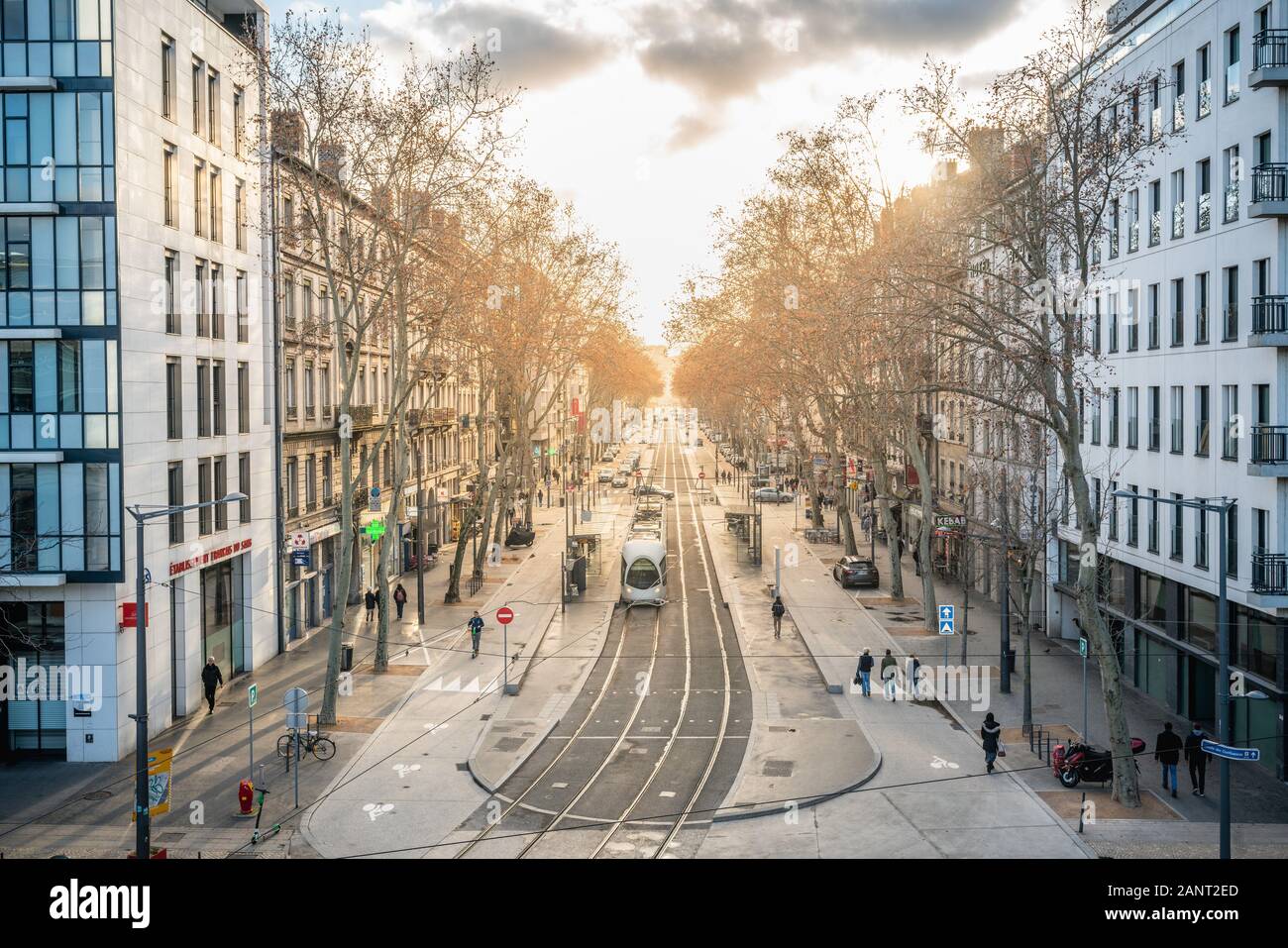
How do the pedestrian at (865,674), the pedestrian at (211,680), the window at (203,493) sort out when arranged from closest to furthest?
the pedestrian at (211,680), the window at (203,493), the pedestrian at (865,674)

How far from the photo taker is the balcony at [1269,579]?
25.4 meters

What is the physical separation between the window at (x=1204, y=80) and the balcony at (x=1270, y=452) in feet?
29.2

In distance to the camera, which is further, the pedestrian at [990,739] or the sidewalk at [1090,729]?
the pedestrian at [990,739]

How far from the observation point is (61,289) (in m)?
27.6

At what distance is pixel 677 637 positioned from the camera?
44406mm

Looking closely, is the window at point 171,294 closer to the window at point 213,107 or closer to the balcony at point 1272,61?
the window at point 213,107

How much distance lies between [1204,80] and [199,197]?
28.2 metres

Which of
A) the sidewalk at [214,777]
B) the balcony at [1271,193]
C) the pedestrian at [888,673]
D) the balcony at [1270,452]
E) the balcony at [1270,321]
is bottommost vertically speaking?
the sidewalk at [214,777]

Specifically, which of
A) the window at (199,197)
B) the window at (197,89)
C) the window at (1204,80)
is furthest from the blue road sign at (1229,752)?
the window at (197,89)

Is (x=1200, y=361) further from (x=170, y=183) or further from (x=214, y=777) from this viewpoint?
(x=170, y=183)

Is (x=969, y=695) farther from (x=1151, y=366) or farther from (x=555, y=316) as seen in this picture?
(x=555, y=316)

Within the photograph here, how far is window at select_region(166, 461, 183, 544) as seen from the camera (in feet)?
103

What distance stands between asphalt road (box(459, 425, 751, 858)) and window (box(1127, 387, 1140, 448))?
1452 cm
